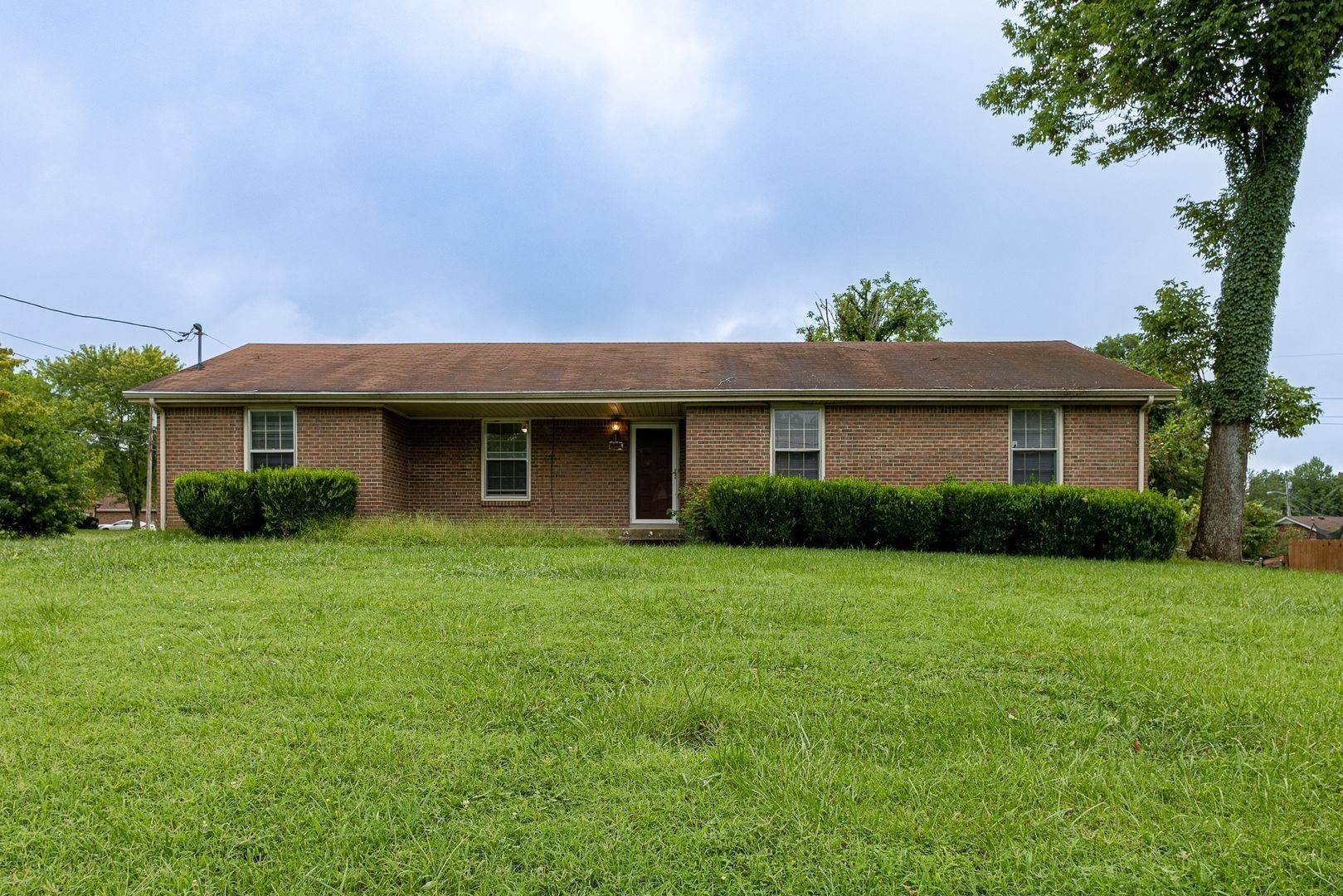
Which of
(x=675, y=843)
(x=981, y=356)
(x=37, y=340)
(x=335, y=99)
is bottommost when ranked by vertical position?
(x=675, y=843)

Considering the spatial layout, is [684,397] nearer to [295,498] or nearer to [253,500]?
[295,498]

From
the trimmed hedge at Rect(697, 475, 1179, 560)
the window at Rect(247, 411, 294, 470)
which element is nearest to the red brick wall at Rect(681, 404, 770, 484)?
the trimmed hedge at Rect(697, 475, 1179, 560)

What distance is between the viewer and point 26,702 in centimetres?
352

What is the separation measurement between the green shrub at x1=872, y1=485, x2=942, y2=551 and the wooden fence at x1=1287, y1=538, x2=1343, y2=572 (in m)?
6.71

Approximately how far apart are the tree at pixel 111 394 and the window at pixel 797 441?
112ft

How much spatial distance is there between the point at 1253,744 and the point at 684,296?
91.1 ft

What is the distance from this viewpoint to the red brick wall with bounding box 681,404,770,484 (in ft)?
40.7

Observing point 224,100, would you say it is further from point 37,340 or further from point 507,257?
point 37,340

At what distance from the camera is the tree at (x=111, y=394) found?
109 ft

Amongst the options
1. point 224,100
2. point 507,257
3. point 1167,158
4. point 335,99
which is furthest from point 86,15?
point 1167,158

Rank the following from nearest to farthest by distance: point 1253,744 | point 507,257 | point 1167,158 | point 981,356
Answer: point 1253,744 → point 1167,158 → point 981,356 → point 507,257

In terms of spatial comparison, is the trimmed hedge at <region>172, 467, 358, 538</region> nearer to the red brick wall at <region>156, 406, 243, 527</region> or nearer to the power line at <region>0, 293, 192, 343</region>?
the red brick wall at <region>156, 406, 243, 527</region>

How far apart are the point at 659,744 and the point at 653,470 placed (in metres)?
11.1

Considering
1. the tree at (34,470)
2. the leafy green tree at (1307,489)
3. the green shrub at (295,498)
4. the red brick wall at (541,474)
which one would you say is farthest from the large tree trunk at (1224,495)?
the leafy green tree at (1307,489)
